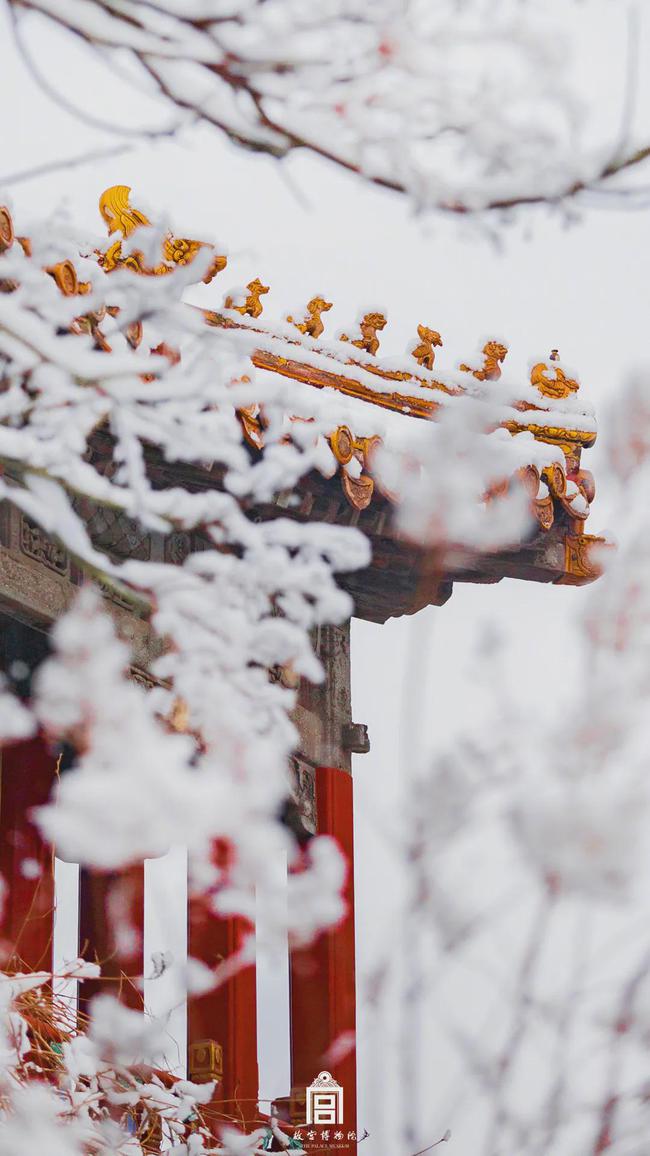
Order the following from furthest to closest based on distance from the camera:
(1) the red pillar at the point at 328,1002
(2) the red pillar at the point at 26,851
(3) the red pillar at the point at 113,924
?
(1) the red pillar at the point at 328,1002
(3) the red pillar at the point at 113,924
(2) the red pillar at the point at 26,851

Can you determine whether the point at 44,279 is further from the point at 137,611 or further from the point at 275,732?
the point at 137,611

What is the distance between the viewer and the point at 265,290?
520 cm

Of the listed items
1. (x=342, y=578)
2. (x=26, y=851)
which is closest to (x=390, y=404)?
(x=342, y=578)

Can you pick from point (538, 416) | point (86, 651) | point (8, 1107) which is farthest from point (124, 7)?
point (538, 416)

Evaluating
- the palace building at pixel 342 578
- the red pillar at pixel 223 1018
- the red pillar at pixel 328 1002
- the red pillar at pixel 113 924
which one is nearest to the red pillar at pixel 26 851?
the palace building at pixel 342 578

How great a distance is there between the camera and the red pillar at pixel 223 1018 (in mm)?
5066

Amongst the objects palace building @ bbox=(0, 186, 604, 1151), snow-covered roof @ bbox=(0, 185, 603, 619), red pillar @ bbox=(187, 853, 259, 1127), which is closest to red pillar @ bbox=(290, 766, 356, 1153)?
palace building @ bbox=(0, 186, 604, 1151)

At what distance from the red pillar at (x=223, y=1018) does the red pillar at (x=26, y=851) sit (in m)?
0.52

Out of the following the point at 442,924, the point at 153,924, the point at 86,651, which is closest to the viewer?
the point at 442,924

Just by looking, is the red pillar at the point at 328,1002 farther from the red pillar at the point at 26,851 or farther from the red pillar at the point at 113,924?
the red pillar at the point at 26,851

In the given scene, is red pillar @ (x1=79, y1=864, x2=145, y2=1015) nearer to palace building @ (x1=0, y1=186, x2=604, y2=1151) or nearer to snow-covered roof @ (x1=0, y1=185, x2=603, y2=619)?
palace building @ (x1=0, y1=186, x2=604, y2=1151)

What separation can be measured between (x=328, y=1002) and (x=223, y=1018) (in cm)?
39

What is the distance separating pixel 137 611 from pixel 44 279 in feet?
8.51

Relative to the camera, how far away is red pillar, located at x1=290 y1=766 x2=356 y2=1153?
529 cm
